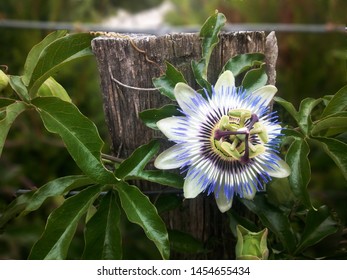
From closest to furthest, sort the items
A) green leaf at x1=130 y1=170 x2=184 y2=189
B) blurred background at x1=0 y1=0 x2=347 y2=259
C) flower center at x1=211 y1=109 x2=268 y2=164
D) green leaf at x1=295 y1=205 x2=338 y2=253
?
1. flower center at x1=211 y1=109 x2=268 y2=164
2. green leaf at x1=130 y1=170 x2=184 y2=189
3. green leaf at x1=295 y1=205 x2=338 y2=253
4. blurred background at x1=0 y1=0 x2=347 y2=259

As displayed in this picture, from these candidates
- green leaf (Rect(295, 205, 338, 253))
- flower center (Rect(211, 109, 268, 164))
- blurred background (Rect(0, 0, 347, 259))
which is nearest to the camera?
flower center (Rect(211, 109, 268, 164))

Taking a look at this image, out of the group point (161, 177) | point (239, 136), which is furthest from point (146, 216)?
point (239, 136)

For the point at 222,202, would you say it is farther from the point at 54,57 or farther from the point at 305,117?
the point at 54,57

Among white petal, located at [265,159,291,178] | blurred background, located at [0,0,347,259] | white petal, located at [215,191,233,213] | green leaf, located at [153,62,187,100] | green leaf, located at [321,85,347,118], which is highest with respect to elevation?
blurred background, located at [0,0,347,259]

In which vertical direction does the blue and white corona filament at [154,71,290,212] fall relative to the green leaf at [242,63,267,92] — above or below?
below

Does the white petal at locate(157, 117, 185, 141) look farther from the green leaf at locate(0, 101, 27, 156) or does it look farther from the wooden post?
the green leaf at locate(0, 101, 27, 156)

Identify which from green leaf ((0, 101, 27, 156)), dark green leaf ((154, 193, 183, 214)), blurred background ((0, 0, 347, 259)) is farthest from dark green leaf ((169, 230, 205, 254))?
blurred background ((0, 0, 347, 259))

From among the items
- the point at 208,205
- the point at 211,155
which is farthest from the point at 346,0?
the point at 211,155

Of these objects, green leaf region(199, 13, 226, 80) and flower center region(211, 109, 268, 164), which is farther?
green leaf region(199, 13, 226, 80)
